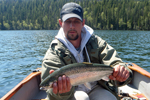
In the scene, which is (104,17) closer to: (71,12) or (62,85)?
(71,12)

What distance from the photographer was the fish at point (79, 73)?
249cm

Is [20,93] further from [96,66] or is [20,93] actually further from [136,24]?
[136,24]

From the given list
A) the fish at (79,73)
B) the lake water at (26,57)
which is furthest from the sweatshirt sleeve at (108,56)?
the lake water at (26,57)

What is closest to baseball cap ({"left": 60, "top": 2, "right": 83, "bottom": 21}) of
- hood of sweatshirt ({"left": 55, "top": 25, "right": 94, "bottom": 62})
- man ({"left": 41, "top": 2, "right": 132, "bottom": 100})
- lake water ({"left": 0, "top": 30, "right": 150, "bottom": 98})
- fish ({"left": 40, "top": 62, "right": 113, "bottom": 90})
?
man ({"left": 41, "top": 2, "right": 132, "bottom": 100})

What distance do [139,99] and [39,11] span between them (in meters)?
147

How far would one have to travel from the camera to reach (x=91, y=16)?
10500 centimetres

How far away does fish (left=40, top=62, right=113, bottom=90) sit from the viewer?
2.49 metres

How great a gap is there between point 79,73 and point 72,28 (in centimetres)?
110

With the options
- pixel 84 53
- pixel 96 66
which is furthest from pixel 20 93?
pixel 96 66

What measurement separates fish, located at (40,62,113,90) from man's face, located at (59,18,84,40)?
0.88m

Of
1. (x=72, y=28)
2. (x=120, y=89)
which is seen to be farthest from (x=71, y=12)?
(x=120, y=89)

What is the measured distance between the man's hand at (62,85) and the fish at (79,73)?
0.06 meters

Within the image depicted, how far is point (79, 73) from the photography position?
260 centimetres

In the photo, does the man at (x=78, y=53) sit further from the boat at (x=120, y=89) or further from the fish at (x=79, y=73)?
the boat at (x=120, y=89)
